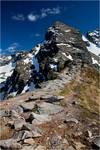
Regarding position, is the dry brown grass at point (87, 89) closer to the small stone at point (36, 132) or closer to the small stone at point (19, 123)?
the small stone at point (19, 123)

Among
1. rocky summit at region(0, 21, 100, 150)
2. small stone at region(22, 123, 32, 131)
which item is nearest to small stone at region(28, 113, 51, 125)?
rocky summit at region(0, 21, 100, 150)

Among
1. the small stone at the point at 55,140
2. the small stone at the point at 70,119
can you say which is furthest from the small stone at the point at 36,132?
the small stone at the point at 70,119

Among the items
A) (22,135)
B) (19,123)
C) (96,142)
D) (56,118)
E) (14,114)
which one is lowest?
(96,142)

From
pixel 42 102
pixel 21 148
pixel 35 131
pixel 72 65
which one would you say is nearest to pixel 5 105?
pixel 42 102

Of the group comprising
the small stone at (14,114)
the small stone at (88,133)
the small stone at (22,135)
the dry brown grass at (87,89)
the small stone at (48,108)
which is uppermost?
the small stone at (22,135)

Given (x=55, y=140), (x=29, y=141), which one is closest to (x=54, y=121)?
(x=55, y=140)

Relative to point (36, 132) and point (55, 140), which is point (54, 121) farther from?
point (55, 140)

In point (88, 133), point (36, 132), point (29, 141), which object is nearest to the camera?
point (29, 141)

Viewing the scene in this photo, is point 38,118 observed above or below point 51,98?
above

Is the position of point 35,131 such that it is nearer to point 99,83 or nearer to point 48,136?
point 48,136

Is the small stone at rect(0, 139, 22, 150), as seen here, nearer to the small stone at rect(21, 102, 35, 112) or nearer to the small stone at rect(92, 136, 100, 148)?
the small stone at rect(92, 136, 100, 148)

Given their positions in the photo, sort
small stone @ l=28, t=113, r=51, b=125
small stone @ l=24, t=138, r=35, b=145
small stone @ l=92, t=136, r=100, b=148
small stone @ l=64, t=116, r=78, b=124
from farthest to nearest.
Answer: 1. small stone @ l=64, t=116, r=78, b=124
2. small stone @ l=28, t=113, r=51, b=125
3. small stone @ l=92, t=136, r=100, b=148
4. small stone @ l=24, t=138, r=35, b=145

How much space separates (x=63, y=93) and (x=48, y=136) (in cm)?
802

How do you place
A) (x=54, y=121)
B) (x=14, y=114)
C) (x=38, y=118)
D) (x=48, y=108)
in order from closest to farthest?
(x=38, y=118) → (x=54, y=121) → (x=14, y=114) → (x=48, y=108)
